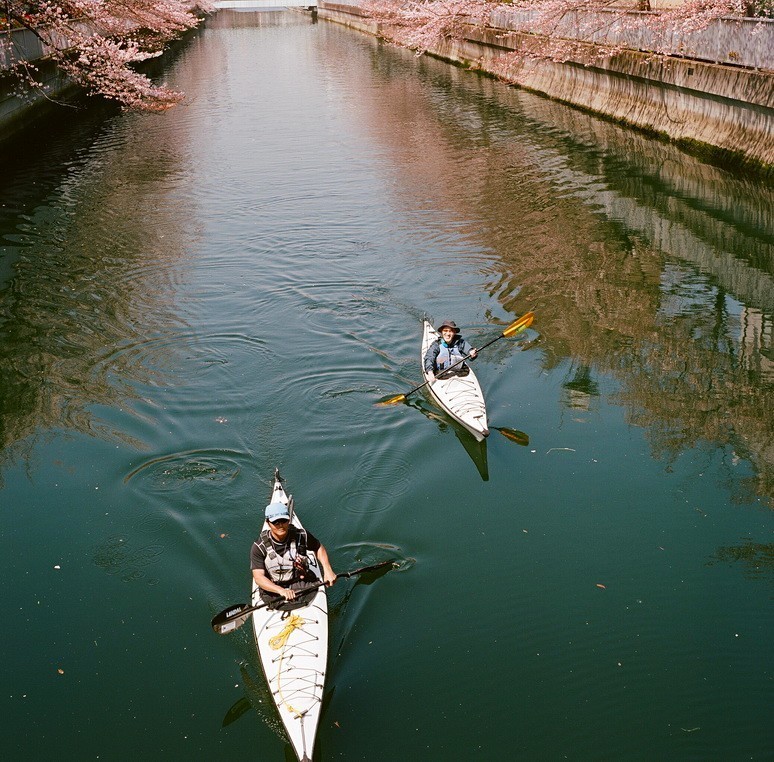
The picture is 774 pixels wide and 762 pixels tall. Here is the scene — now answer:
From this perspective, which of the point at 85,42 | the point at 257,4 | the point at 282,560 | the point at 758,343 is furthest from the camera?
the point at 257,4

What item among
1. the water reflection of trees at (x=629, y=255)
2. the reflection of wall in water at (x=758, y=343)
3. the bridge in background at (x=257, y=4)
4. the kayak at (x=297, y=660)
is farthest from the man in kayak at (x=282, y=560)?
the bridge in background at (x=257, y=4)

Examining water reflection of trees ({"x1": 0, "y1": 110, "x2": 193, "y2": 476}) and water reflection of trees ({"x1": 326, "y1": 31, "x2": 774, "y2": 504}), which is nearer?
water reflection of trees ({"x1": 326, "y1": 31, "x2": 774, "y2": 504})

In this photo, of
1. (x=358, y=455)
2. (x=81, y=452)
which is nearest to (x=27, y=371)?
(x=81, y=452)

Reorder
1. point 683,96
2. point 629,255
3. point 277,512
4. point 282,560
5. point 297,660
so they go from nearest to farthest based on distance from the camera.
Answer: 1. point 297,660
2. point 277,512
3. point 282,560
4. point 629,255
5. point 683,96

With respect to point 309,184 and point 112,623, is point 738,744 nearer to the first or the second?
point 112,623

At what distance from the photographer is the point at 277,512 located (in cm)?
798

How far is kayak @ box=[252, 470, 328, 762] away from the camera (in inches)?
272

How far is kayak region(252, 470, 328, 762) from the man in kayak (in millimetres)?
126

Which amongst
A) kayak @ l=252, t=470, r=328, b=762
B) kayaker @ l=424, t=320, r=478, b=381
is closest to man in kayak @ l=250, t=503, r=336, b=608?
kayak @ l=252, t=470, r=328, b=762

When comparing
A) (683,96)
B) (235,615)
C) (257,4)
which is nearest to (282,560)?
(235,615)

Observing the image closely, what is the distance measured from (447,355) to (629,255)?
8136mm

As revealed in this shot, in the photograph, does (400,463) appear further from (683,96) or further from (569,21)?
(569,21)

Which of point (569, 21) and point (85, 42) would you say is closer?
point (85, 42)

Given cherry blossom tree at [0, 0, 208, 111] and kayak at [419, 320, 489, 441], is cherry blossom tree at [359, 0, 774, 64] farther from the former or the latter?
kayak at [419, 320, 489, 441]
